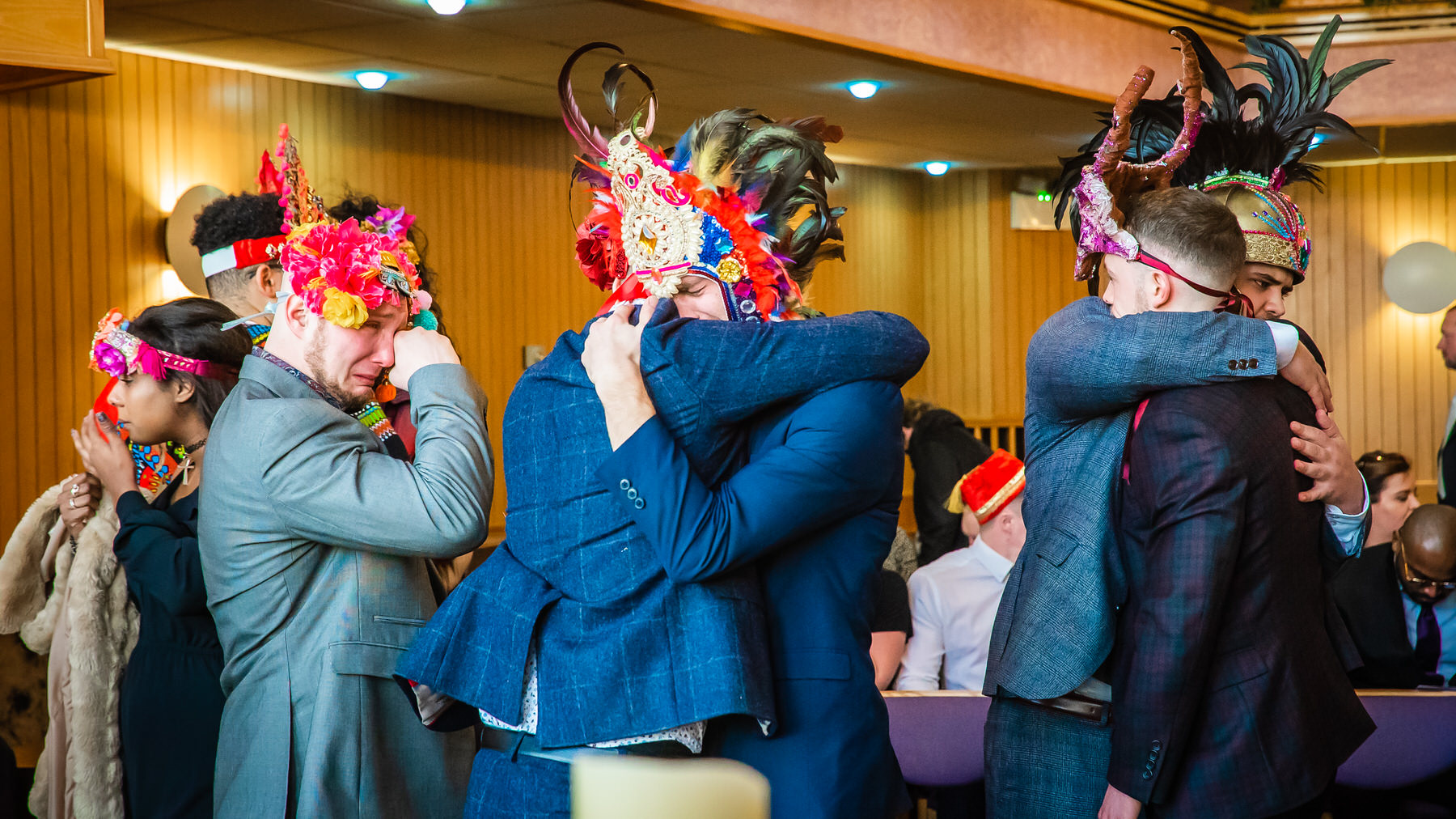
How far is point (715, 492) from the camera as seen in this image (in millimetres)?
1427

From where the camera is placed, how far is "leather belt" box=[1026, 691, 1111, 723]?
69.5 inches

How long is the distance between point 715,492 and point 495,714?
0.37 m

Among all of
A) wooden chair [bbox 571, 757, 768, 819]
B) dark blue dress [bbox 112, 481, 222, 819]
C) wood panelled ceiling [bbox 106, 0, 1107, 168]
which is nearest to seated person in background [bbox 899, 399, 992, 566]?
wood panelled ceiling [bbox 106, 0, 1107, 168]

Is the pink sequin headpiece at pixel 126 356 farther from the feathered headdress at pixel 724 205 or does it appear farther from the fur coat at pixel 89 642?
the feathered headdress at pixel 724 205

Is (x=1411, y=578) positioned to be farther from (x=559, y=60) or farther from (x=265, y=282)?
(x=559, y=60)

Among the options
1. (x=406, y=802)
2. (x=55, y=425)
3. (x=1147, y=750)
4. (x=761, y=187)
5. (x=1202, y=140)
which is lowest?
(x=406, y=802)

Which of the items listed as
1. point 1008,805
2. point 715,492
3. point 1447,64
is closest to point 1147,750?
point 1008,805

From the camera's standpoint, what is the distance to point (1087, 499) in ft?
5.83

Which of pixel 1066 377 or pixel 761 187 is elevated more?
pixel 761 187

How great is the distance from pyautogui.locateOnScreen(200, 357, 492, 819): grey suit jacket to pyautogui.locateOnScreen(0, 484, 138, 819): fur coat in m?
0.72

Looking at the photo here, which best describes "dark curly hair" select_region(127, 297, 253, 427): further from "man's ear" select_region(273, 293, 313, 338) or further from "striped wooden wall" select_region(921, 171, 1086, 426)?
"striped wooden wall" select_region(921, 171, 1086, 426)

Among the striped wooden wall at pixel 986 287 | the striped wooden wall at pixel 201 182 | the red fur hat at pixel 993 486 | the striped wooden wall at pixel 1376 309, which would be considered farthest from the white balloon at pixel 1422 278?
the red fur hat at pixel 993 486

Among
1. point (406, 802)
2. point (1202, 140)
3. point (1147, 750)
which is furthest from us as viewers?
point (1202, 140)

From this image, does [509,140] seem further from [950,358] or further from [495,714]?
[495,714]
